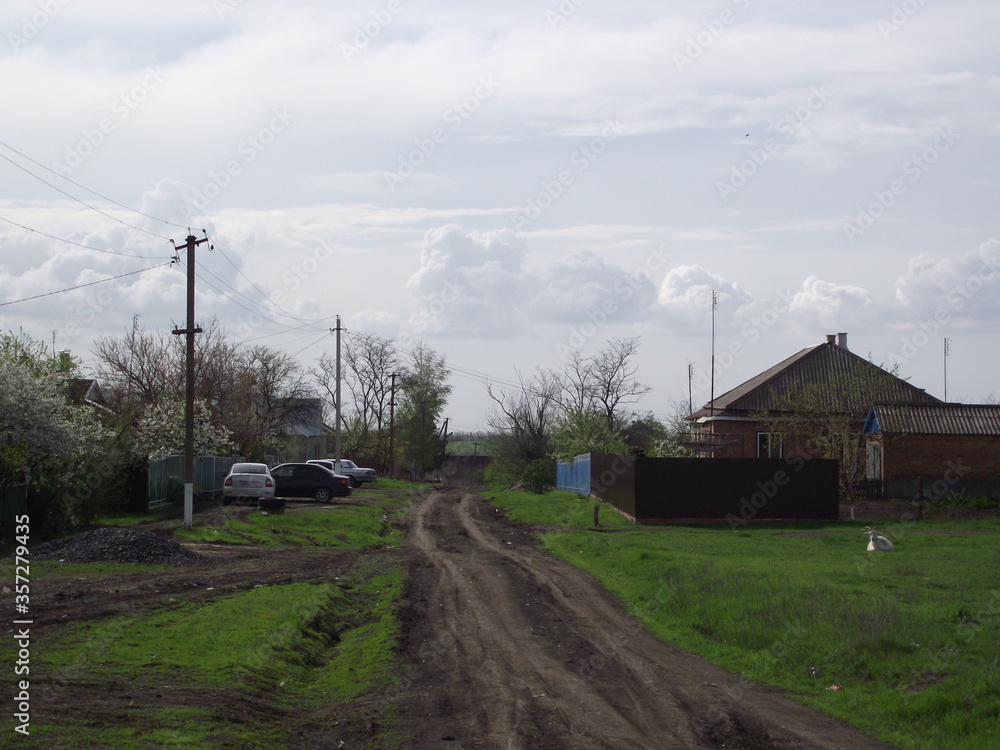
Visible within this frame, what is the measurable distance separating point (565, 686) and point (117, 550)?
35.8 feet

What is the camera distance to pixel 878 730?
7.51 m

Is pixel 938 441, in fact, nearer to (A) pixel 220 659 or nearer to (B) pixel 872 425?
(B) pixel 872 425

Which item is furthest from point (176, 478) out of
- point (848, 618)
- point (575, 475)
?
point (848, 618)

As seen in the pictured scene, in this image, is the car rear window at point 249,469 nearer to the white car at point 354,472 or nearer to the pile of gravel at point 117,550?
the pile of gravel at point 117,550

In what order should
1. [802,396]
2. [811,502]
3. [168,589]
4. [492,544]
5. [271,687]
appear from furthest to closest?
[802,396] → [811,502] → [492,544] → [168,589] → [271,687]

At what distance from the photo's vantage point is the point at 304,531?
23.5 m

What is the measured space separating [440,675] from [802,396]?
25.6 m

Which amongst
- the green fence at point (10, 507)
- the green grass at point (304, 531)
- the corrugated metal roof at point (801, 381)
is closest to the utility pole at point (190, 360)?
the green grass at point (304, 531)

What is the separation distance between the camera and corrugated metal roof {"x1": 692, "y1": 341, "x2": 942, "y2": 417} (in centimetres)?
4144

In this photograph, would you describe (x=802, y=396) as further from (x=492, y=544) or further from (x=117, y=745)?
(x=117, y=745)

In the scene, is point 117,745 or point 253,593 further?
point 253,593

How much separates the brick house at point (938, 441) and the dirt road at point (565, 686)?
2169 cm

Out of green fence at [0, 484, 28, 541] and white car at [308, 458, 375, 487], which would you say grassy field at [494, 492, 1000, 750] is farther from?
white car at [308, 458, 375, 487]

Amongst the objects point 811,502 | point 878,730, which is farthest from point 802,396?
point 878,730
